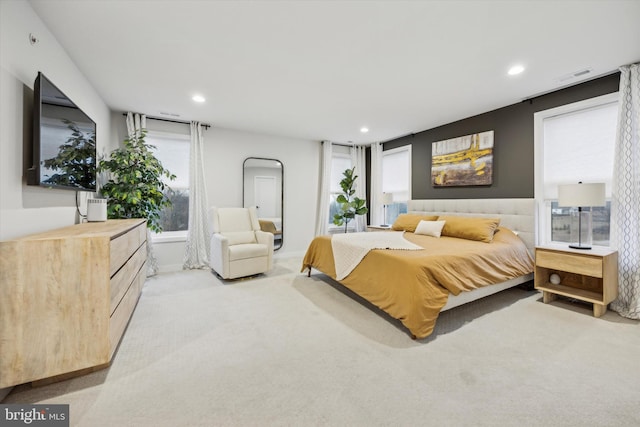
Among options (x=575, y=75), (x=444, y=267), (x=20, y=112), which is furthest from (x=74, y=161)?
(x=575, y=75)

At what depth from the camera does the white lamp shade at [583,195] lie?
2559 mm

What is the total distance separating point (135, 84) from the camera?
118 inches

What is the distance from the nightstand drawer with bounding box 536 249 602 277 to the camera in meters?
2.46

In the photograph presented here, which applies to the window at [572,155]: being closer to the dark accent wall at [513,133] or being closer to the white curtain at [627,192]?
the dark accent wall at [513,133]

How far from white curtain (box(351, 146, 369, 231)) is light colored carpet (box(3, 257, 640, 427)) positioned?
3514 millimetres

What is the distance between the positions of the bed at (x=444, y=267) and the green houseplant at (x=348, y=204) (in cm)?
199

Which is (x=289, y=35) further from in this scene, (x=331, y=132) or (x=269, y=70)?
(x=331, y=132)

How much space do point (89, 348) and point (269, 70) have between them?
2.71 meters

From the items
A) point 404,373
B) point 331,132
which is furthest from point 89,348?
point 331,132

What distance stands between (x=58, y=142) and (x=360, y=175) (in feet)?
16.9

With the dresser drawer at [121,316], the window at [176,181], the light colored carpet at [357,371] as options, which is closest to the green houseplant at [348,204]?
the window at [176,181]

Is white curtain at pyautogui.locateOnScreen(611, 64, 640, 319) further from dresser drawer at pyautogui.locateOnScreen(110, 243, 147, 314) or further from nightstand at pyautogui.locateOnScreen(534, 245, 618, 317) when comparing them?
dresser drawer at pyautogui.locateOnScreen(110, 243, 147, 314)

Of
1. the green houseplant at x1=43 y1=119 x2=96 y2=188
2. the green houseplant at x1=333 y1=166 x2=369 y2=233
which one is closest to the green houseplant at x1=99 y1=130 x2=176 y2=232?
the green houseplant at x1=43 y1=119 x2=96 y2=188

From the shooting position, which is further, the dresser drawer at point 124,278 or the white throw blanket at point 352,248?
the white throw blanket at point 352,248
